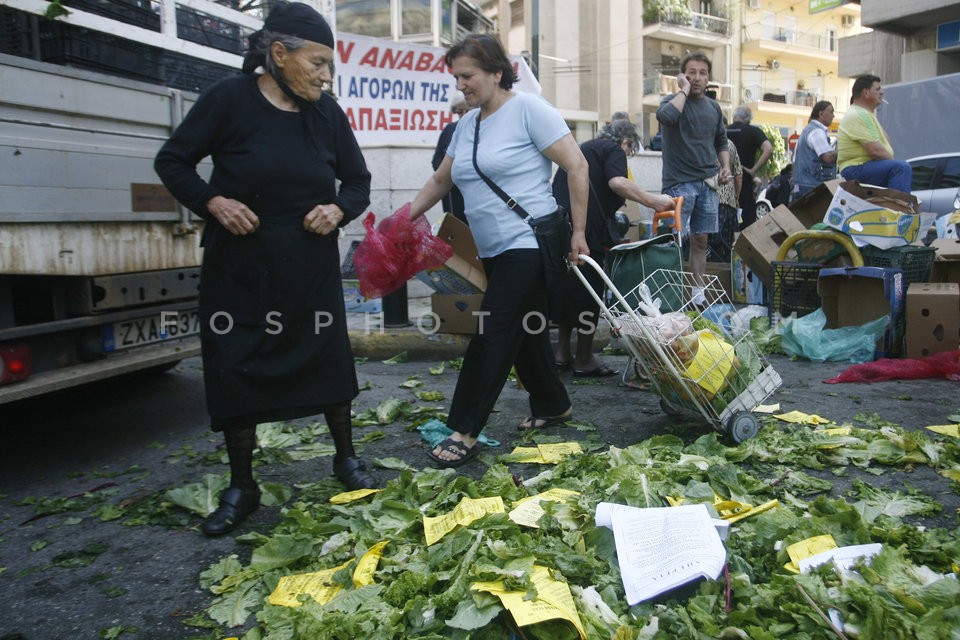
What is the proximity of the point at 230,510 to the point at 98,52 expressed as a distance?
2.54 meters

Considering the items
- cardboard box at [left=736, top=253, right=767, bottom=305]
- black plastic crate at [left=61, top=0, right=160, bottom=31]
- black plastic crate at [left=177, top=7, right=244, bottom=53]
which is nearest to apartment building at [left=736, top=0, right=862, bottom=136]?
cardboard box at [left=736, top=253, right=767, bottom=305]

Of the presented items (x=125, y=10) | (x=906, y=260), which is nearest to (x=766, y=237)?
(x=906, y=260)

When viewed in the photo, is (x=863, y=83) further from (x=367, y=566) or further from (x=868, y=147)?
(x=367, y=566)

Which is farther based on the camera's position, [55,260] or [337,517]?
[55,260]

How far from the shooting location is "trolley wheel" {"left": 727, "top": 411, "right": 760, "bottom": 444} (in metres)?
3.74

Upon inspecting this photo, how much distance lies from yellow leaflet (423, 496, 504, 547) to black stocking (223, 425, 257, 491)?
33.3 inches

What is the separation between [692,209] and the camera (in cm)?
702

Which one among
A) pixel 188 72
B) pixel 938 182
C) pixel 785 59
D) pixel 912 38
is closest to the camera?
pixel 188 72

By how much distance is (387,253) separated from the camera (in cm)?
445

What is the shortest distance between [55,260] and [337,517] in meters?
1.90

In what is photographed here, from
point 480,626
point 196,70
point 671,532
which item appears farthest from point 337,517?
point 196,70

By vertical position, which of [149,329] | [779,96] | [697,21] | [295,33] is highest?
[697,21]

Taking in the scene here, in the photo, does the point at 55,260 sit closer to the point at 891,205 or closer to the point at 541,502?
the point at 541,502

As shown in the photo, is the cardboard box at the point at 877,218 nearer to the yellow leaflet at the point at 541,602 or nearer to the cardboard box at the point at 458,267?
the cardboard box at the point at 458,267
